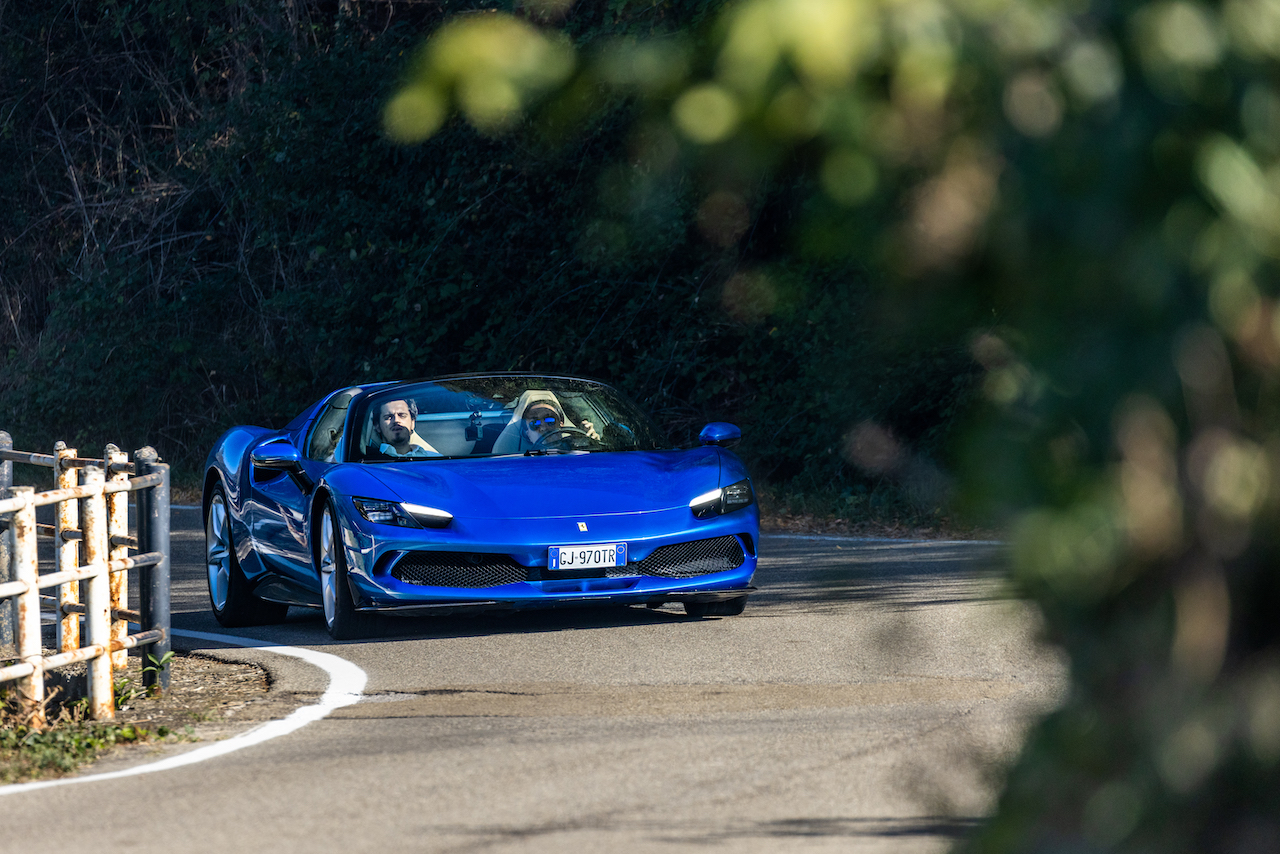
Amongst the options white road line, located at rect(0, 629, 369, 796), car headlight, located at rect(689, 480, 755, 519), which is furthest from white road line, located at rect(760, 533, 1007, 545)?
white road line, located at rect(0, 629, 369, 796)

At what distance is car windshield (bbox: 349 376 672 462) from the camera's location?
10609 mm

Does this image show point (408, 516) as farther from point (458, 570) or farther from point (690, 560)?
point (690, 560)

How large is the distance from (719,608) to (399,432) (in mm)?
2207

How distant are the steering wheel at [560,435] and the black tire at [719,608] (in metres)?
1.23

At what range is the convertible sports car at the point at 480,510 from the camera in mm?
9516

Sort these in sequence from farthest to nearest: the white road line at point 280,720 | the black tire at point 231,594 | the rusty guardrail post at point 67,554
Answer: the black tire at point 231,594 → the rusty guardrail post at point 67,554 → the white road line at point 280,720

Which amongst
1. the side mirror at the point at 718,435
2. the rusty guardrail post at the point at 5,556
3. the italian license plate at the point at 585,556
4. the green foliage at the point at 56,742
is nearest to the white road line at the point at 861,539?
the side mirror at the point at 718,435

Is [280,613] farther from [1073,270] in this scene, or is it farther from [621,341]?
[621,341]

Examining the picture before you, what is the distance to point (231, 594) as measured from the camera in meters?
11.2

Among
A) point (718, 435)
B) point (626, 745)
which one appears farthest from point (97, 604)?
point (718, 435)

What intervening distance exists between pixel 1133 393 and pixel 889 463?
1.59ft

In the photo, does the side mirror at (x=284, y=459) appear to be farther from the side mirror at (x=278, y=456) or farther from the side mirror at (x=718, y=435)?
the side mirror at (x=718, y=435)

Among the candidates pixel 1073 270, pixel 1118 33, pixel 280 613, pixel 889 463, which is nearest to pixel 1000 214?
pixel 1073 270

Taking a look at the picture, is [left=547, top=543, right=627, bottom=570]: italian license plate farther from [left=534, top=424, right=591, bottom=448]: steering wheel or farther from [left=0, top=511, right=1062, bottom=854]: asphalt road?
[left=534, top=424, right=591, bottom=448]: steering wheel
